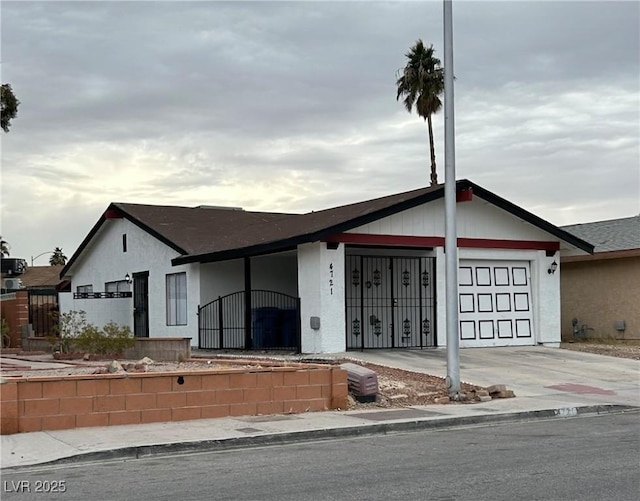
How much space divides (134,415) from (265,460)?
3123 millimetres

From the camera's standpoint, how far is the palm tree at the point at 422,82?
42531 millimetres

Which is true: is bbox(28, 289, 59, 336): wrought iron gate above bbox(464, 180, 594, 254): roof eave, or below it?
below

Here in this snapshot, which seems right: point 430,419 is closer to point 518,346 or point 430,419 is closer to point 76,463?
point 76,463

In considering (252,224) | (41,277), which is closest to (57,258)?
(41,277)

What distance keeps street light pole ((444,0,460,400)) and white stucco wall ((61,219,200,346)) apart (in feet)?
37.2

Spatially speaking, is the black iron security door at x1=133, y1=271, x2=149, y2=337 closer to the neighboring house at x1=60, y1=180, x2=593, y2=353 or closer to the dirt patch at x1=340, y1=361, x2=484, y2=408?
the neighboring house at x1=60, y1=180, x2=593, y2=353

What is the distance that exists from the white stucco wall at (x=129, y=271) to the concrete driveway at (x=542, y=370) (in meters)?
6.81

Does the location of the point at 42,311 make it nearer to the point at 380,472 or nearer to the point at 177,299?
the point at 177,299

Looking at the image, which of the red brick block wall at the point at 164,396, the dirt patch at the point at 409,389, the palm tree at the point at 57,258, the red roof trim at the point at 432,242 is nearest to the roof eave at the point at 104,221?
the red roof trim at the point at 432,242

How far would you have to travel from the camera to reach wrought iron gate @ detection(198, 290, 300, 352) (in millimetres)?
24922

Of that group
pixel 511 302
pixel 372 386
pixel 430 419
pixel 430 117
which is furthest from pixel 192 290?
pixel 430 117

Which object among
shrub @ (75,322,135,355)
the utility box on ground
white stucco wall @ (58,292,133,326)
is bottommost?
the utility box on ground

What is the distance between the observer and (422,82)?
42.5 meters

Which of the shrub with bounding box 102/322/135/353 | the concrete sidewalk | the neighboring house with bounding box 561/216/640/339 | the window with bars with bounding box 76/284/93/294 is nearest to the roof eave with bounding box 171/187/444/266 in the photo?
the concrete sidewalk
